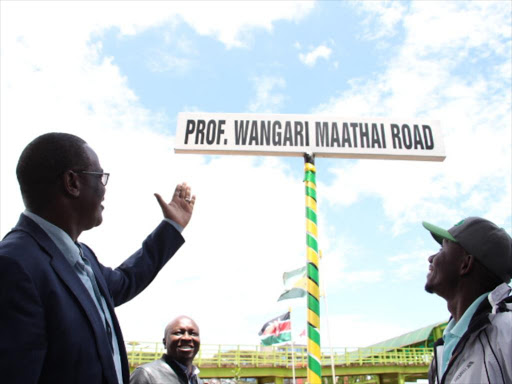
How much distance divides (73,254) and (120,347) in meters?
0.47

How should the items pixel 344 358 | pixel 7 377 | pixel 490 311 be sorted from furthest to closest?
pixel 344 358, pixel 490 311, pixel 7 377

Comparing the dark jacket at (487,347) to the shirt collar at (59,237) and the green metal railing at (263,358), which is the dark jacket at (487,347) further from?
the green metal railing at (263,358)

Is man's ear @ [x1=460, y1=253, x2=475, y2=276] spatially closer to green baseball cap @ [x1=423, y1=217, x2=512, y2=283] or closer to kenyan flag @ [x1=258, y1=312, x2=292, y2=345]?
green baseball cap @ [x1=423, y1=217, x2=512, y2=283]

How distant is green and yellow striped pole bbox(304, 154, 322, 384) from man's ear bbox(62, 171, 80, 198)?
445 centimetres

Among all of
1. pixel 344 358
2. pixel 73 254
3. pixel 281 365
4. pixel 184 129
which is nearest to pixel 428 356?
pixel 344 358

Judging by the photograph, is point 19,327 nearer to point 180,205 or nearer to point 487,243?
point 180,205

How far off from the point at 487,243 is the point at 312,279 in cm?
368

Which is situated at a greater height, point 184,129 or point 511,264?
point 184,129

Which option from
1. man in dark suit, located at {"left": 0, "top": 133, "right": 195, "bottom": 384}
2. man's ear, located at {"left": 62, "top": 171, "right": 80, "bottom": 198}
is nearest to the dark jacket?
man in dark suit, located at {"left": 0, "top": 133, "right": 195, "bottom": 384}

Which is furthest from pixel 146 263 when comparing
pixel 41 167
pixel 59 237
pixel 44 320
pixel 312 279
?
pixel 312 279

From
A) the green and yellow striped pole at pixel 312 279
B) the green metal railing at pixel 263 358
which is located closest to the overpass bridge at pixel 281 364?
the green metal railing at pixel 263 358

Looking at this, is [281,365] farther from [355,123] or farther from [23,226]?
[23,226]

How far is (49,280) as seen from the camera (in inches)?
57.6

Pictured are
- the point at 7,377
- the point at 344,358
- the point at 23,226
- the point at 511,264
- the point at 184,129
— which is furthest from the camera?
the point at 344,358
